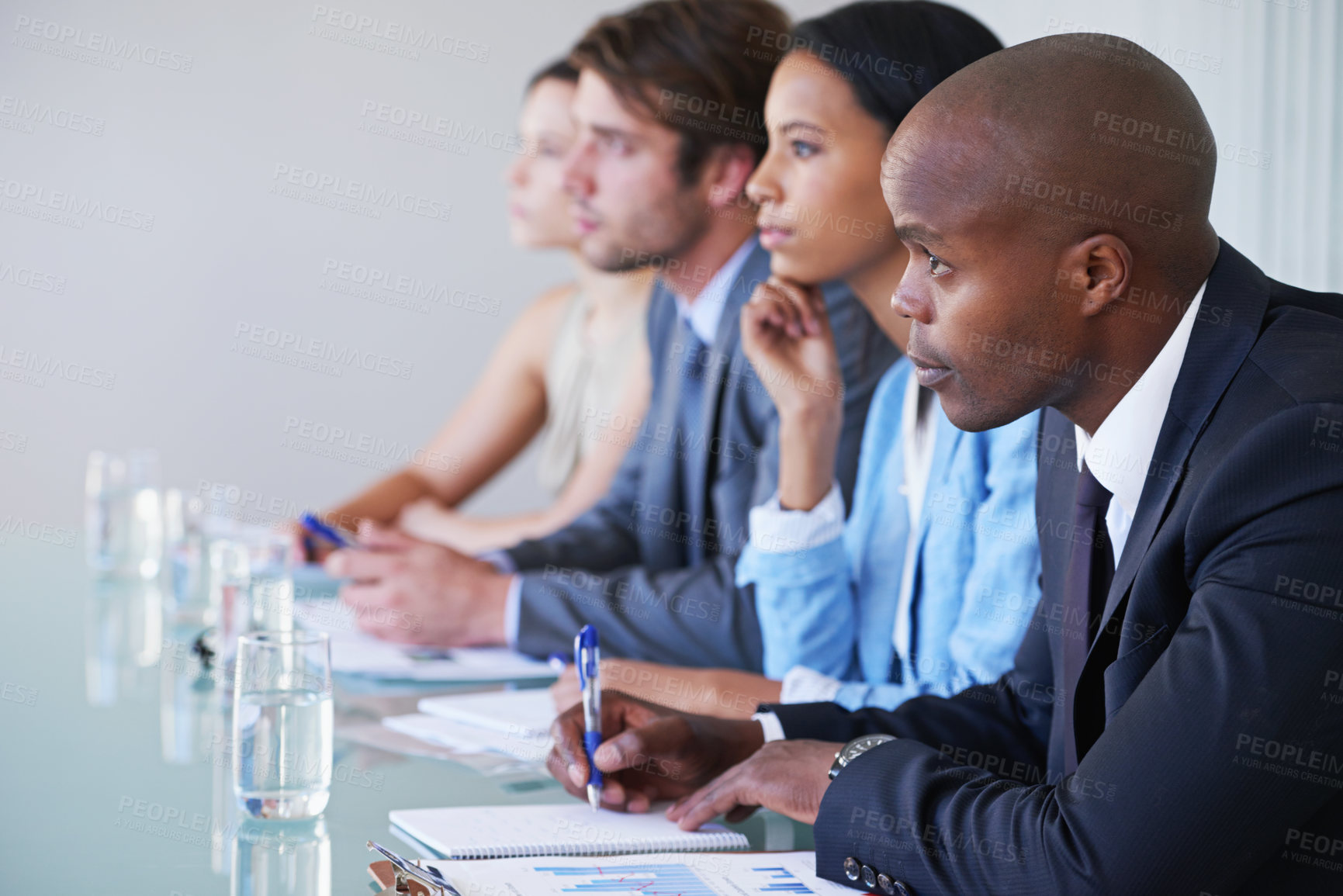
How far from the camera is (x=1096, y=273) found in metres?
1.05

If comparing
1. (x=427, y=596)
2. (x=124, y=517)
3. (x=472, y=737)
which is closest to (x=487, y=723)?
(x=472, y=737)

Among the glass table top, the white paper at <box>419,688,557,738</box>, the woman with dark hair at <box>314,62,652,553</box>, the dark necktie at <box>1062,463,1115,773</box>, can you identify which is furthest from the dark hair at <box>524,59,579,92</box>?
the dark necktie at <box>1062,463,1115,773</box>

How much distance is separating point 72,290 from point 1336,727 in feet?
14.9

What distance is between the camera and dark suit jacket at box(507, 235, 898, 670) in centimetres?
201

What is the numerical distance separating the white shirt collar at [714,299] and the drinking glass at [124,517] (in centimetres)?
114

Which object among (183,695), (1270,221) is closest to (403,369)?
(183,695)

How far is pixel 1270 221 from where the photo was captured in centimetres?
182

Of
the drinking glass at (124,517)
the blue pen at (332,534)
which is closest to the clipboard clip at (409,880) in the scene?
the blue pen at (332,534)

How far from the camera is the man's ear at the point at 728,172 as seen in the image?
257 centimetres

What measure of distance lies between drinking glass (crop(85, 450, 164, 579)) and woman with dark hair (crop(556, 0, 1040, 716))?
1300 mm

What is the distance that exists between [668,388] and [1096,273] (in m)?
1.62

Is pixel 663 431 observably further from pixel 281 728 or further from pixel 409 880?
pixel 409 880

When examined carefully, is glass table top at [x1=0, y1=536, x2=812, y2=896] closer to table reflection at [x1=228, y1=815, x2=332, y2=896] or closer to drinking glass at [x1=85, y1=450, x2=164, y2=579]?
table reflection at [x1=228, y1=815, x2=332, y2=896]

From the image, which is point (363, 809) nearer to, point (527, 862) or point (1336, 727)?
point (527, 862)
